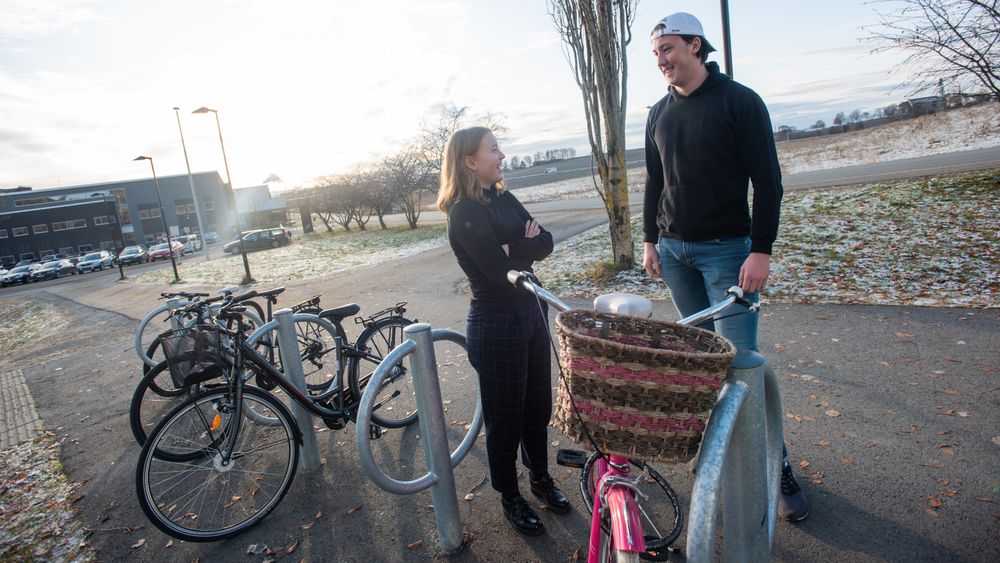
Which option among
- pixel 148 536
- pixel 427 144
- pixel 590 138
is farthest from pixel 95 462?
pixel 427 144

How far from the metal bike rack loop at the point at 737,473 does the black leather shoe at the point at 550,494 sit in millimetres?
1445

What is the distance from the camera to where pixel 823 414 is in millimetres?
3809

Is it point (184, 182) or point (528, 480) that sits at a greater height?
point (184, 182)

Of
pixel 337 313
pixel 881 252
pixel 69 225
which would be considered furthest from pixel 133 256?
pixel 881 252

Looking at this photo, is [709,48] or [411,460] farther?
[411,460]

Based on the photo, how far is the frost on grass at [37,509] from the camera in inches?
129

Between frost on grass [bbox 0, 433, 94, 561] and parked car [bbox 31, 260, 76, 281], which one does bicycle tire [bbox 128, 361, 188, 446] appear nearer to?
frost on grass [bbox 0, 433, 94, 561]

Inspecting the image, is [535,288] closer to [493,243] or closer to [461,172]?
[493,243]

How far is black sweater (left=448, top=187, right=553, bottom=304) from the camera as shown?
258cm

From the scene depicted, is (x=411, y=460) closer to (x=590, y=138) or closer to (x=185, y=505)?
(x=185, y=505)

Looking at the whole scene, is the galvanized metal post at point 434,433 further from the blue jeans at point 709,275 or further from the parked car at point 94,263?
the parked car at point 94,263

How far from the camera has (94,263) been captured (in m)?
41.5

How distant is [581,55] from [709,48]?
22.3ft

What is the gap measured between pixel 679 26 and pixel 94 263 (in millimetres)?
50024
